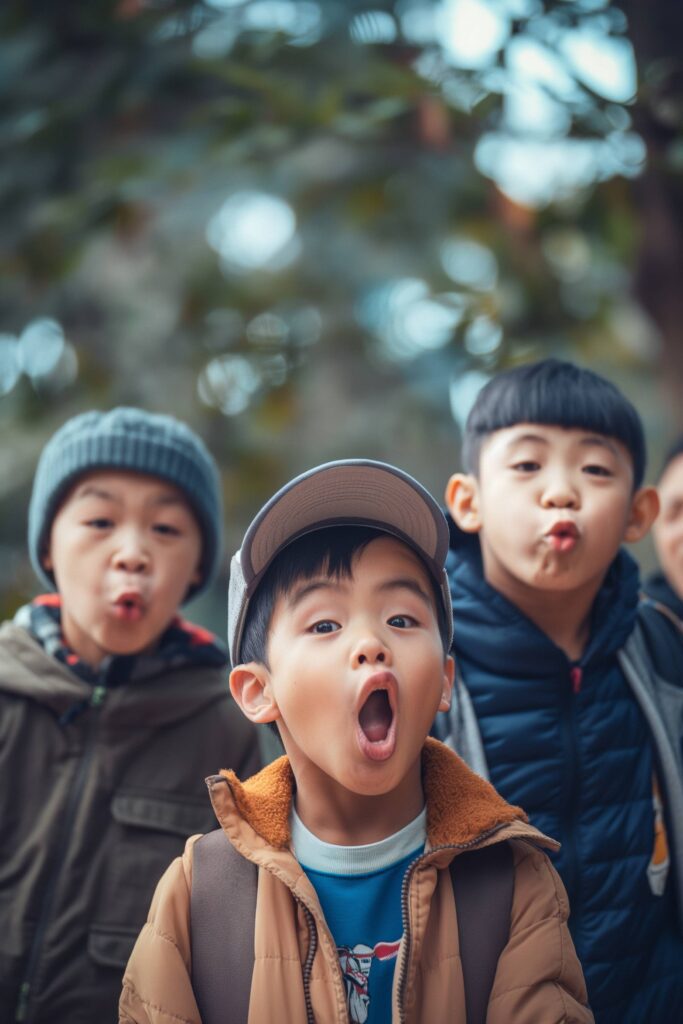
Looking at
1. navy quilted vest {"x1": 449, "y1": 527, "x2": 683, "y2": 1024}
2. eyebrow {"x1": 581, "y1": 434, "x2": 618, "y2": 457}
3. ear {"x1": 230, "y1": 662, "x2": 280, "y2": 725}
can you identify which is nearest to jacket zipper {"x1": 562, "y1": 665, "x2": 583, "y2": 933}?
navy quilted vest {"x1": 449, "y1": 527, "x2": 683, "y2": 1024}

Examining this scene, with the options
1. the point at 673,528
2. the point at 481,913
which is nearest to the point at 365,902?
the point at 481,913

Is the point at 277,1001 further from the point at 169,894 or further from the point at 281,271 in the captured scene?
the point at 281,271

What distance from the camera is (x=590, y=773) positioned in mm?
2250

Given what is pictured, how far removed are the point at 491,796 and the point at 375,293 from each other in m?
5.99

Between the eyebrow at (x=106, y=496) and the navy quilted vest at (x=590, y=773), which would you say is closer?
the navy quilted vest at (x=590, y=773)

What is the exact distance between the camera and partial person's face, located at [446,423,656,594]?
225cm

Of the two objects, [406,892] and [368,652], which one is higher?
[368,652]

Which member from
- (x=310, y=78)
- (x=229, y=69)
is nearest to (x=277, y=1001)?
(x=229, y=69)

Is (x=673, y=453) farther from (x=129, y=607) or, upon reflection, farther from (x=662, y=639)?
(x=129, y=607)

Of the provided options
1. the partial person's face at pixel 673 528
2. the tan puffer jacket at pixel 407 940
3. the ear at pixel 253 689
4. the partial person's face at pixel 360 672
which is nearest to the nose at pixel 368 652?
the partial person's face at pixel 360 672

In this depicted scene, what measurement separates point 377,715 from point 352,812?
22 cm

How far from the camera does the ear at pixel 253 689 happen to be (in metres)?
1.87

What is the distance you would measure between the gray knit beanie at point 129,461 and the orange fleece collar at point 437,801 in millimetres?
848

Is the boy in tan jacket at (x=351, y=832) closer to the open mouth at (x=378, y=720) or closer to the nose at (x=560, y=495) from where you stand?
the open mouth at (x=378, y=720)
